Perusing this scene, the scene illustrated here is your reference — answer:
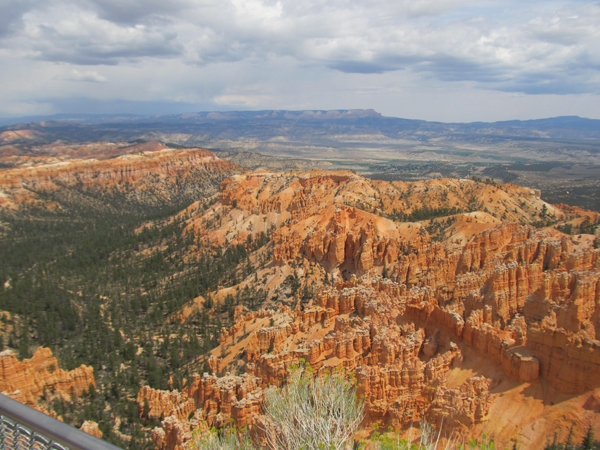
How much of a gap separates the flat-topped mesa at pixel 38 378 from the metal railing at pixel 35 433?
29.9 metres

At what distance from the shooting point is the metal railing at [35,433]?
4758mm

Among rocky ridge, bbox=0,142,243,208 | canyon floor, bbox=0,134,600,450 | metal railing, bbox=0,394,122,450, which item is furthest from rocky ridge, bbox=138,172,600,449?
rocky ridge, bbox=0,142,243,208

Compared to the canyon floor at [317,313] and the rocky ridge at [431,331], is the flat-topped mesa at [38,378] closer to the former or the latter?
the canyon floor at [317,313]

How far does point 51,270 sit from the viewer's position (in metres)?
89.6

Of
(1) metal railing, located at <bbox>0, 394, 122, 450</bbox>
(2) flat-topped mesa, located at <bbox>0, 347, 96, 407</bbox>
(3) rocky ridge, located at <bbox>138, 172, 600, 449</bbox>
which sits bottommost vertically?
(2) flat-topped mesa, located at <bbox>0, 347, 96, 407</bbox>

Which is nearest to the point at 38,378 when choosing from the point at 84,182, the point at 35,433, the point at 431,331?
the point at 431,331

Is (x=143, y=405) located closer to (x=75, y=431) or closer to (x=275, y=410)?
(x=275, y=410)

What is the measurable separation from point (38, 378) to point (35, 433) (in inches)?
1529

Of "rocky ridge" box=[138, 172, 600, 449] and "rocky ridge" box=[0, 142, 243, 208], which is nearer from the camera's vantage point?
"rocky ridge" box=[138, 172, 600, 449]

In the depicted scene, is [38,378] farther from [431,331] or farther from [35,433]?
[35,433]

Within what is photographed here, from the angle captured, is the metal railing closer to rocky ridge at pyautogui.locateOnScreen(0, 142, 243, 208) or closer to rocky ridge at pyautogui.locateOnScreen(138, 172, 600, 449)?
rocky ridge at pyautogui.locateOnScreen(138, 172, 600, 449)

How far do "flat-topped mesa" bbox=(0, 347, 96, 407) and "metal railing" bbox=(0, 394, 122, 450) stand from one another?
29.9 meters

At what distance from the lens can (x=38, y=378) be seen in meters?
36.6

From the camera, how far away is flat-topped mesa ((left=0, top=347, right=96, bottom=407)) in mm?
32725
